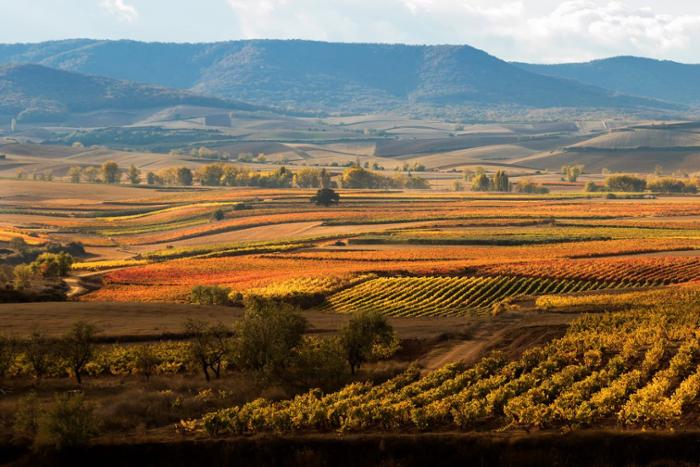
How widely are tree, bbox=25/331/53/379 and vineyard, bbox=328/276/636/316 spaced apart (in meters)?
32.4

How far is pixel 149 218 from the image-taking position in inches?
7766

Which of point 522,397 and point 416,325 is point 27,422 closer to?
point 522,397

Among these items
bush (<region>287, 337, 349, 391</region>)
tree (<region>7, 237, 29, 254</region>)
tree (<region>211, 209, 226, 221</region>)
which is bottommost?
tree (<region>7, 237, 29, 254</region>)

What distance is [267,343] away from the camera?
5153cm

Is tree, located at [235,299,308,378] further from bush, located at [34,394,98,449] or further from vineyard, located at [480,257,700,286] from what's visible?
vineyard, located at [480,257,700,286]

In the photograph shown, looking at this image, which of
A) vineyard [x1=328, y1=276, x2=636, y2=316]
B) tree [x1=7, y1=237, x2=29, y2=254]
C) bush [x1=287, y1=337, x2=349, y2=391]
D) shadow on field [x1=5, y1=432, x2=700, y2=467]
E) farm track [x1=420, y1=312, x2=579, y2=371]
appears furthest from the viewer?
tree [x1=7, y1=237, x2=29, y2=254]

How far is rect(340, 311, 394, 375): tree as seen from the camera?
54.2 metres

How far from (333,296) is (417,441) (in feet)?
180

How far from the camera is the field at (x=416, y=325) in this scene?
132 feet

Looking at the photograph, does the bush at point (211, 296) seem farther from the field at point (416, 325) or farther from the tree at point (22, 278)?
the tree at point (22, 278)

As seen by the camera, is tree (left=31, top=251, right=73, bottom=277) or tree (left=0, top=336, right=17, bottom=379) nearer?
tree (left=0, top=336, right=17, bottom=379)

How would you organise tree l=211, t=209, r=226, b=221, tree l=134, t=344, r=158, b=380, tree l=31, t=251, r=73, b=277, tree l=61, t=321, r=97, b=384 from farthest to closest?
tree l=211, t=209, r=226, b=221, tree l=31, t=251, r=73, b=277, tree l=134, t=344, r=158, b=380, tree l=61, t=321, r=97, b=384

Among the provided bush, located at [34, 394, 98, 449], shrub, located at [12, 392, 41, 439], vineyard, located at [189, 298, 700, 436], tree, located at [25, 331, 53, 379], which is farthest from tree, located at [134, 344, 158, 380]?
bush, located at [34, 394, 98, 449]

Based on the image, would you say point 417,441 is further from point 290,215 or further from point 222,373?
point 290,215
